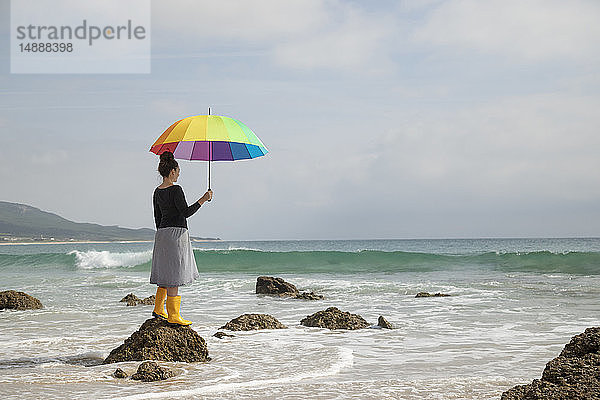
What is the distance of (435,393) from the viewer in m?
5.36

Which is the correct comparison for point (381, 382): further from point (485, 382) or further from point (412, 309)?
point (412, 309)

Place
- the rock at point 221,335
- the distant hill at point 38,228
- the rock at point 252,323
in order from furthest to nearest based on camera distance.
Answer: the distant hill at point 38,228 < the rock at point 252,323 < the rock at point 221,335

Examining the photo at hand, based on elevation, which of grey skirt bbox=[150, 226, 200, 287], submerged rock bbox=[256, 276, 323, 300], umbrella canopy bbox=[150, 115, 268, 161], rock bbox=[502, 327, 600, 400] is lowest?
submerged rock bbox=[256, 276, 323, 300]

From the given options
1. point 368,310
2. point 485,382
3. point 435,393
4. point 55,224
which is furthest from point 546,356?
point 55,224

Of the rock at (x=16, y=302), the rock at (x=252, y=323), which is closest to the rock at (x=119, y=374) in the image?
the rock at (x=252, y=323)

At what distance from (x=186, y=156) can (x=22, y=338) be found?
3.93m

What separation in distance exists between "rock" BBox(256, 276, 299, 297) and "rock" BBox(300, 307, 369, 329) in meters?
5.36

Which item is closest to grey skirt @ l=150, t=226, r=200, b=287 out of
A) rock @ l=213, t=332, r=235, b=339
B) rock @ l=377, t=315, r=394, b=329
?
rock @ l=213, t=332, r=235, b=339

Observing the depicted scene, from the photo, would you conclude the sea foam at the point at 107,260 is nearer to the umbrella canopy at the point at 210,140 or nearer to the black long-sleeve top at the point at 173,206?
the umbrella canopy at the point at 210,140

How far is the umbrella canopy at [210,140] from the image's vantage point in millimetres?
6898

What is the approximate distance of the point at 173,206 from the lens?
661cm

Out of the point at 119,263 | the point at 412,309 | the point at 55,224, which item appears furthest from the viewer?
the point at 55,224

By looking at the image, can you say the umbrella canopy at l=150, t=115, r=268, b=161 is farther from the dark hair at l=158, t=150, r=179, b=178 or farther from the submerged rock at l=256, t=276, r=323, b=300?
the submerged rock at l=256, t=276, r=323, b=300

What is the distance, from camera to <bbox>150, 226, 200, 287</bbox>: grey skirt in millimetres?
6629
